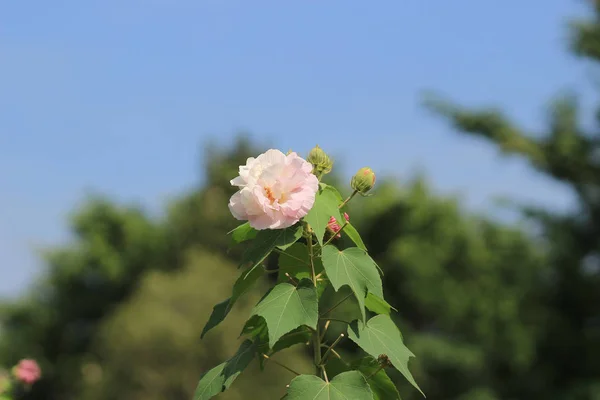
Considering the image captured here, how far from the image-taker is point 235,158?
68.8 ft

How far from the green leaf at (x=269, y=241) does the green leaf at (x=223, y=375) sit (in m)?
0.18

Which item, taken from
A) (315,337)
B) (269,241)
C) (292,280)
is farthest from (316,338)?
(269,241)

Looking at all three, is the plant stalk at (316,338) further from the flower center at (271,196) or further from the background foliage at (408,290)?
the background foliage at (408,290)

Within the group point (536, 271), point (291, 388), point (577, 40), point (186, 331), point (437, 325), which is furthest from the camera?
point (437, 325)

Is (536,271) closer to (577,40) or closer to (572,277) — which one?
(572,277)

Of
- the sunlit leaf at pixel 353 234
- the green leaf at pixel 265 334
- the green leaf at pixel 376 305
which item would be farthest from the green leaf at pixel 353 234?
the green leaf at pixel 265 334

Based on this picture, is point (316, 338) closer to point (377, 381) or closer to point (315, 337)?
point (315, 337)

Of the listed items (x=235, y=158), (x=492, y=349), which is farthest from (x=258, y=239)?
(x=235, y=158)

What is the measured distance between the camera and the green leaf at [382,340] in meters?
1.63

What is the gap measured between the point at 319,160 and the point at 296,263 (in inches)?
8.8

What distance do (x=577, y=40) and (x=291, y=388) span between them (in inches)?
583

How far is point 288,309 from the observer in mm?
1622

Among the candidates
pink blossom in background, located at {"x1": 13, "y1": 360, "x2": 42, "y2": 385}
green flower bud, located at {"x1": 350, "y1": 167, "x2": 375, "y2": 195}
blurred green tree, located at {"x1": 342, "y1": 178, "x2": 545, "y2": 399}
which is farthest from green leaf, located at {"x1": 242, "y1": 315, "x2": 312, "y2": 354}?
blurred green tree, located at {"x1": 342, "y1": 178, "x2": 545, "y2": 399}

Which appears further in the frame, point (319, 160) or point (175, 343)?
point (175, 343)
